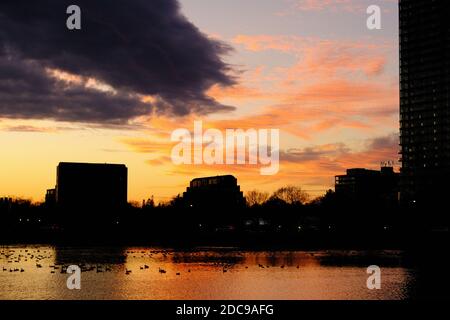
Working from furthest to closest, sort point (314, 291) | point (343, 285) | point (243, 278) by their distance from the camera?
point (243, 278)
point (343, 285)
point (314, 291)

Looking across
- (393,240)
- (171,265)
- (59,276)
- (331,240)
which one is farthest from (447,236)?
(59,276)

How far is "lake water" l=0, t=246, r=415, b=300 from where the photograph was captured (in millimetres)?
67188

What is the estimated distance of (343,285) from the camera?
247 ft

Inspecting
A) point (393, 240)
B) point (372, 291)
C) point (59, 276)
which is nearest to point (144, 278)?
point (59, 276)

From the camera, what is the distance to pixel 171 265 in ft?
336

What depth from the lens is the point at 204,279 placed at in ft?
266

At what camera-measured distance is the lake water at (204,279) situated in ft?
220
